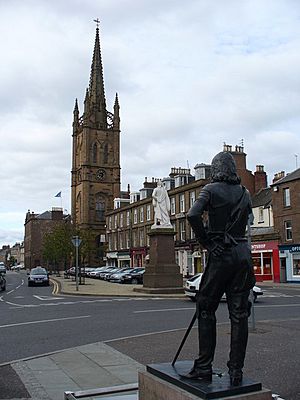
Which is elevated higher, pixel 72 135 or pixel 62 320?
pixel 72 135

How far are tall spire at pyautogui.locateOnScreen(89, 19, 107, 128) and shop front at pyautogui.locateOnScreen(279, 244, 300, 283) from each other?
2568 inches

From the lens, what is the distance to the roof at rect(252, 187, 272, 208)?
5176cm

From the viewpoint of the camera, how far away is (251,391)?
484 cm

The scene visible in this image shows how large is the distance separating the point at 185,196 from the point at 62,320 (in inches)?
1751

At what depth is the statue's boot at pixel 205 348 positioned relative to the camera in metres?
5.14

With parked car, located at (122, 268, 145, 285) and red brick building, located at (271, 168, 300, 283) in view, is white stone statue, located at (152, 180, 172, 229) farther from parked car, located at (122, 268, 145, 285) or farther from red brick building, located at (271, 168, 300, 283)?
red brick building, located at (271, 168, 300, 283)

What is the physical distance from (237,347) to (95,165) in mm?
95159

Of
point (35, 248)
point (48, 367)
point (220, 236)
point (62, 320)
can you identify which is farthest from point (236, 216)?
point (35, 248)

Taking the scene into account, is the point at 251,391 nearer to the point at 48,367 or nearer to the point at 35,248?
the point at 48,367

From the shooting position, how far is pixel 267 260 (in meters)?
47.8

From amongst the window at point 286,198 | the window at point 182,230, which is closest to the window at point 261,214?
the window at point 286,198

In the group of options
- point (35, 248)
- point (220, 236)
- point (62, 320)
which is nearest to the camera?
point (220, 236)

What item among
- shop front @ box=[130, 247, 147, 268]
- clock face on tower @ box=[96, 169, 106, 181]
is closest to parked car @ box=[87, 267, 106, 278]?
shop front @ box=[130, 247, 147, 268]

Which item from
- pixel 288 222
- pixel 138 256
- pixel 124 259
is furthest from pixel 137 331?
pixel 124 259
